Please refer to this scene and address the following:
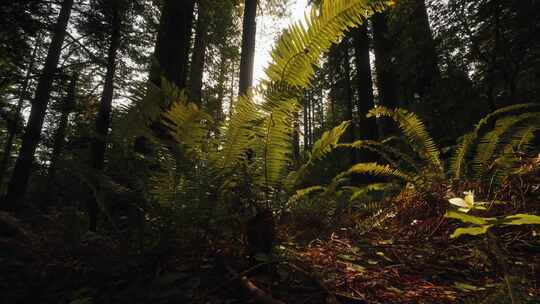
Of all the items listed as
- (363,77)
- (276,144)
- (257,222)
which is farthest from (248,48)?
(257,222)

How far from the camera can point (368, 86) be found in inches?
266

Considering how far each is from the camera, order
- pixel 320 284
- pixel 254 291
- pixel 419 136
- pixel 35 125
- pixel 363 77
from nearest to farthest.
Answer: pixel 254 291 < pixel 320 284 < pixel 419 136 < pixel 35 125 < pixel 363 77

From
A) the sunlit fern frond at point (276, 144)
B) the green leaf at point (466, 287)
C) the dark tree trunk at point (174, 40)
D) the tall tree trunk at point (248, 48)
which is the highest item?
the tall tree trunk at point (248, 48)

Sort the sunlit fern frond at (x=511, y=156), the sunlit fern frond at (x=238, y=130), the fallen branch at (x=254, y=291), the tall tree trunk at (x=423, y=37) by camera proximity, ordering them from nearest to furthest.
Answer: the fallen branch at (x=254, y=291), the sunlit fern frond at (x=238, y=130), the sunlit fern frond at (x=511, y=156), the tall tree trunk at (x=423, y=37)

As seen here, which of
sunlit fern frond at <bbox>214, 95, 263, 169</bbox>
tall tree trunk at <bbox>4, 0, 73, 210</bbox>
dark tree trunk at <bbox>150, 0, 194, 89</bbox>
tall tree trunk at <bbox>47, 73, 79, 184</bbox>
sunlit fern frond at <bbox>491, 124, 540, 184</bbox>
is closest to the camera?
sunlit fern frond at <bbox>214, 95, 263, 169</bbox>

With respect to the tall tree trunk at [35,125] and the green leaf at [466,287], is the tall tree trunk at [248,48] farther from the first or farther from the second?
the green leaf at [466,287]

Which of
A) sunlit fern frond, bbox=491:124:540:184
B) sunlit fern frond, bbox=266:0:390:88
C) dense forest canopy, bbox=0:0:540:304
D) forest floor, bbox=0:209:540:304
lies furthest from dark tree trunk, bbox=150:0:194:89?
sunlit fern frond, bbox=491:124:540:184

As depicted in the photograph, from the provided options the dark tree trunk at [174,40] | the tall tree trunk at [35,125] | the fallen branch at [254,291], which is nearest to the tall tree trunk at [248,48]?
the dark tree trunk at [174,40]

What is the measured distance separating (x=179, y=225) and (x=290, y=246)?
0.81 metres

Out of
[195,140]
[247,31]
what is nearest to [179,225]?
[195,140]

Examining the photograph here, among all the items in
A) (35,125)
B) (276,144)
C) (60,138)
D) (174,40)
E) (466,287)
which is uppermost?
(174,40)

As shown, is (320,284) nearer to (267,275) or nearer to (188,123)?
(267,275)

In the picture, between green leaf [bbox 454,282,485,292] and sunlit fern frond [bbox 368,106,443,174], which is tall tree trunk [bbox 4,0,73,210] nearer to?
sunlit fern frond [bbox 368,106,443,174]

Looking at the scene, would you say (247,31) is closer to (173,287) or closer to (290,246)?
(290,246)
